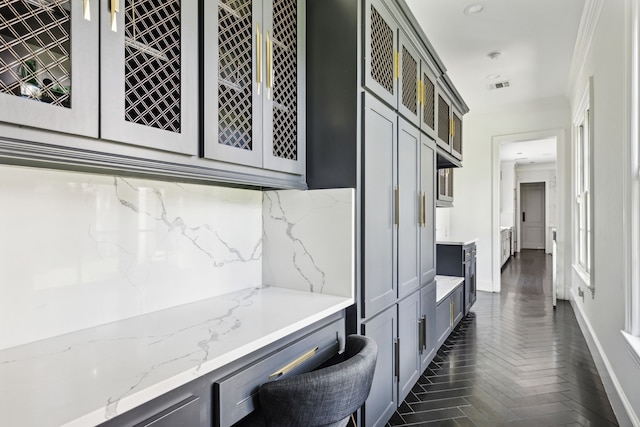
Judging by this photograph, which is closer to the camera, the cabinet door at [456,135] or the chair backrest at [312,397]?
the chair backrest at [312,397]

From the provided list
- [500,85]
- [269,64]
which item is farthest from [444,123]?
[269,64]

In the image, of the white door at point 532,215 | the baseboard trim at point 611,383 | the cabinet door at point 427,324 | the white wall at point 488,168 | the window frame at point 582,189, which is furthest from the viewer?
the white door at point 532,215

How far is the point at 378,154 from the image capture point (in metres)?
1.99

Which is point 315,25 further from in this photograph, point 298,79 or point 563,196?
point 563,196

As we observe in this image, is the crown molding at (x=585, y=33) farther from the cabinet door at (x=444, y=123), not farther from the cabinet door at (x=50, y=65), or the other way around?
the cabinet door at (x=50, y=65)

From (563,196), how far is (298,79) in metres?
5.12

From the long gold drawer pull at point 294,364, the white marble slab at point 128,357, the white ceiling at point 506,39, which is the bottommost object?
the long gold drawer pull at point 294,364

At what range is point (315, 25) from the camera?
189cm

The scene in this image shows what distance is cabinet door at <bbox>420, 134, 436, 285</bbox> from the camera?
272cm

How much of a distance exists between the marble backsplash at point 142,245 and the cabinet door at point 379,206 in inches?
5.3

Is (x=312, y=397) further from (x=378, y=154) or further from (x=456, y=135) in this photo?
(x=456, y=135)

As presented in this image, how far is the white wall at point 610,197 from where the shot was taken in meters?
2.11

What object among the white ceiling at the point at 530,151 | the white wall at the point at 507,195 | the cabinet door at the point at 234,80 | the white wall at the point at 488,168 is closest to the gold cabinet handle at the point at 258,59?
the cabinet door at the point at 234,80

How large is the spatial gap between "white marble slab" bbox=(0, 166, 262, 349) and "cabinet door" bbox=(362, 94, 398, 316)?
71 centimetres
